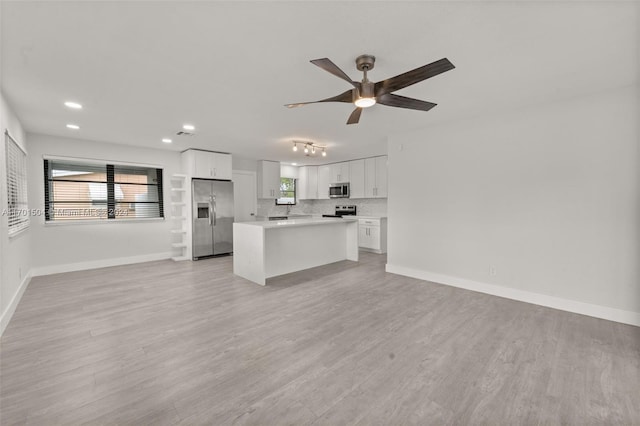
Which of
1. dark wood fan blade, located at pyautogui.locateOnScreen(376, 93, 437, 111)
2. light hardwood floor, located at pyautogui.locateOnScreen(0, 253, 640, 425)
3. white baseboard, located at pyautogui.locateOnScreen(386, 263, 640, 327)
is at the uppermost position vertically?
dark wood fan blade, located at pyautogui.locateOnScreen(376, 93, 437, 111)

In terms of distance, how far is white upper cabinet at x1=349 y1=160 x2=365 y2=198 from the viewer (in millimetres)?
7102

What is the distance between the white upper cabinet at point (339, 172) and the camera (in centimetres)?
747

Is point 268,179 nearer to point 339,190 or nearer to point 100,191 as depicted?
point 339,190

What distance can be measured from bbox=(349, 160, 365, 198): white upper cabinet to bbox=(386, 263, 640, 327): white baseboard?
10.1ft

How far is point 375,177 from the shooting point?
22.4ft

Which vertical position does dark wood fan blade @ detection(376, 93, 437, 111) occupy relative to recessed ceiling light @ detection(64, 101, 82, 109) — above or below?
below

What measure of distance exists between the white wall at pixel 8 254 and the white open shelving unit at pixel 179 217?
2427 millimetres

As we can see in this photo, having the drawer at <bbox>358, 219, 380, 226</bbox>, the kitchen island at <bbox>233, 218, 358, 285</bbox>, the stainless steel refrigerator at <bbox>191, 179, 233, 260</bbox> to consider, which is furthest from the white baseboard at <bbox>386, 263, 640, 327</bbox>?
the stainless steel refrigerator at <bbox>191, 179, 233, 260</bbox>

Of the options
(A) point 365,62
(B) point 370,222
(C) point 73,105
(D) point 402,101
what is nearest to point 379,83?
(A) point 365,62

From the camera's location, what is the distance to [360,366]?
2.03m

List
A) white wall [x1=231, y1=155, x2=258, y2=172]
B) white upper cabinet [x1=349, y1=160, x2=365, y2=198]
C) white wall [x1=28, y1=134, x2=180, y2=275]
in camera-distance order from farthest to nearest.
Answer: white upper cabinet [x1=349, y1=160, x2=365, y2=198]
white wall [x1=231, y1=155, x2=258, y2=172]
white wall [x1=28, y1=134, x2=180, y2=275]

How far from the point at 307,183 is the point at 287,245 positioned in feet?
13.2

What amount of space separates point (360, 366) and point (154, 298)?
2.88 m

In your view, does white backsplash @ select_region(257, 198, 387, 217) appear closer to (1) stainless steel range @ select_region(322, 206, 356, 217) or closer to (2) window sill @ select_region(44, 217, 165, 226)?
(1) stainless steel range @ select_region(322, 206, 356, 217)
